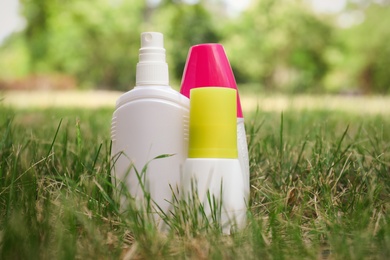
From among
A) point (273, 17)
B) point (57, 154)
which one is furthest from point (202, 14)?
point (57, 154)

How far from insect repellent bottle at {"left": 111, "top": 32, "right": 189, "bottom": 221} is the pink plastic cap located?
11 cm

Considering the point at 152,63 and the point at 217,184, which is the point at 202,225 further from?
the point at 152,63

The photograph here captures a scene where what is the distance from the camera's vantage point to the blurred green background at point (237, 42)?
16609 millimetres

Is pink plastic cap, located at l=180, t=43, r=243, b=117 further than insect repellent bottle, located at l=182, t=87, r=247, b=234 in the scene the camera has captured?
Yes

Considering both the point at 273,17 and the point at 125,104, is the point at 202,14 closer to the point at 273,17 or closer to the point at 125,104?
the point at 273,17

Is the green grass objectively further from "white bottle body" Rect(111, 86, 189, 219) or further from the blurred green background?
the blurred green background

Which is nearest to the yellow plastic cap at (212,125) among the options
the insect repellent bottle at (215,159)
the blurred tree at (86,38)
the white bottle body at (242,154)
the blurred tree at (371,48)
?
the insect repellent bottle at (215,159)

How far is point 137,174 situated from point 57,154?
59 cm

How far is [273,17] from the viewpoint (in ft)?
56.0

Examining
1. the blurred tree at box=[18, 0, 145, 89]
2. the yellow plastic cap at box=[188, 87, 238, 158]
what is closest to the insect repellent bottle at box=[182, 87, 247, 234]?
the yellow plastic cap at box=[188, 87, 238, 158]

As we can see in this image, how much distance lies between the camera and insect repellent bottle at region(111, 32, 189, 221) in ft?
3.52

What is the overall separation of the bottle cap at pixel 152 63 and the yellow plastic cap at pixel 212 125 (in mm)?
98

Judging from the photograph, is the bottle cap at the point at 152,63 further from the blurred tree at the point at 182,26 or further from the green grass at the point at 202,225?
the blurred tree at the point at 182,26

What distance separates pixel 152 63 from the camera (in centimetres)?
111
